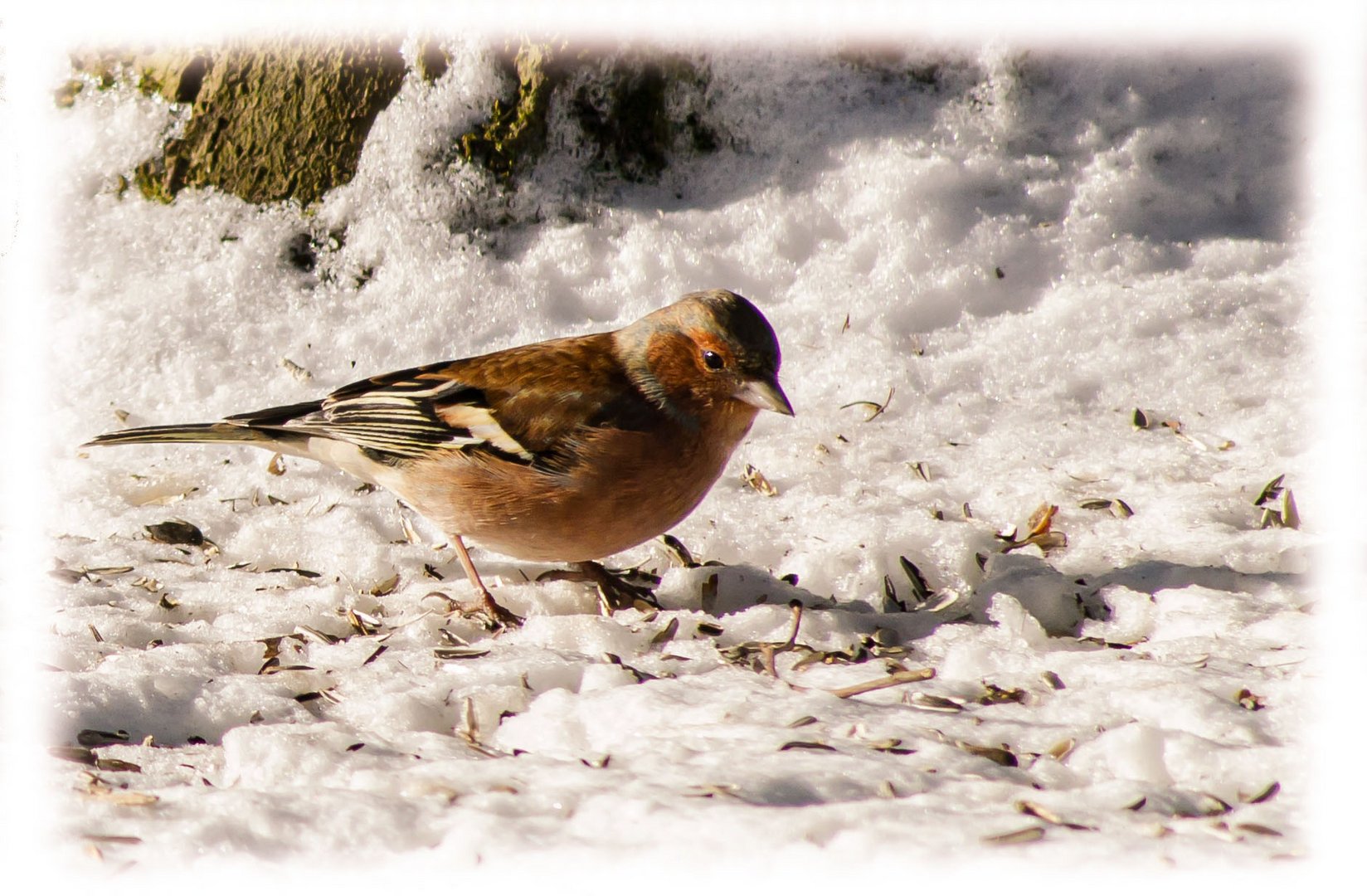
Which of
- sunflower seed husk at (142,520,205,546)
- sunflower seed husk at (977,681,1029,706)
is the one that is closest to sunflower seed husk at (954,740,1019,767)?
sunflower seed husk at (977,681,1029,706)

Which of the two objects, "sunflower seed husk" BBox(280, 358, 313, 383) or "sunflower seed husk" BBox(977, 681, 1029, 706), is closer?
"sunflower seed husk" BBox(977, 681, 1029, 706)

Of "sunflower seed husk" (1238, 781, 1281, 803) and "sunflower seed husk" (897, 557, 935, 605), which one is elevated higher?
"sunflower seed husk" (897, 557, 935, 605)

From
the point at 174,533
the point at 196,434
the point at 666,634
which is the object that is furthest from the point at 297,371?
the point at 666,634

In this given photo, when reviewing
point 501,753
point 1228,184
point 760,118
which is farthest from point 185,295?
point 1228,184

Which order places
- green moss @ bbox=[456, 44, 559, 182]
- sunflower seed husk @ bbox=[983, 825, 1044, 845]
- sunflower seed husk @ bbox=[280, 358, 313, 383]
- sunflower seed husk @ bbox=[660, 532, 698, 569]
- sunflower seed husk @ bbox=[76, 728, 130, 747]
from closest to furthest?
sunflower seed husk @ bbox=[983, 825, 1044, 845] → sunflower seed husk @ bbox=[76, 728, 130, 747] → sunflower seed husk @ bbox=[660, 532, 698, 569] → sunflower seed husk @ bbox=[280, 358, 313, 383] → green moss @ bbox=[456, 44, 559, 182]

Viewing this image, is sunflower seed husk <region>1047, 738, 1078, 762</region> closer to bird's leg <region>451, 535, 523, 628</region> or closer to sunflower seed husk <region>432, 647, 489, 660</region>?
sunflower seed husk <region>432, 647, 489, 660</region>

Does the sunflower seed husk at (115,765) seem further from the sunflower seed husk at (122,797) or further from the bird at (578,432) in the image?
the bird at (578,432)

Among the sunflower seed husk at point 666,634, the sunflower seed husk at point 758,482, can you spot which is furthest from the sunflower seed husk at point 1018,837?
the sunflower seed husk at point 758,482
